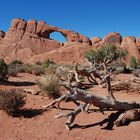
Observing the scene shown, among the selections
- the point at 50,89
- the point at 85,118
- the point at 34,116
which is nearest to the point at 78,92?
the point at 85,118

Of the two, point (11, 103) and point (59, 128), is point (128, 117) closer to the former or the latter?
point (59, 128)

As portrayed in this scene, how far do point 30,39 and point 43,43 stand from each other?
3.78m

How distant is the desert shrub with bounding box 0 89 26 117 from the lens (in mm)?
9250

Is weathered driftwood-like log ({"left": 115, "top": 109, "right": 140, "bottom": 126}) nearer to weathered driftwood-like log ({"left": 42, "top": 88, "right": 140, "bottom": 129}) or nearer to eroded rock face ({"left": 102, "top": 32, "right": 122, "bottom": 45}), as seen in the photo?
weathered driftwood-like log ({"left": 42, "top": 88, "right": 140, "bottom": 129})

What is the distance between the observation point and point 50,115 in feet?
30.7

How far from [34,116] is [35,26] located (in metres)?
71.8

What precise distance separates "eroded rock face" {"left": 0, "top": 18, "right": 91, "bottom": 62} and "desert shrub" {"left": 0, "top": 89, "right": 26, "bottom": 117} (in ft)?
197

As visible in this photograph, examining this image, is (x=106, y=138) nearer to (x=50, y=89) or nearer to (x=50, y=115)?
(x=50, y=115)

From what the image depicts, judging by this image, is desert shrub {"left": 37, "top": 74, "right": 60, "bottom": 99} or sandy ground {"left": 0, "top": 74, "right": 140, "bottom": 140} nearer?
sandy ground {"left": 0, "top": 74, "right": 140, "bottom": 140}

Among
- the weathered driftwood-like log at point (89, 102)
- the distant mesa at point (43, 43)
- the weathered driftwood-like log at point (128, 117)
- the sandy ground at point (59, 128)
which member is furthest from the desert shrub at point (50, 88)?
the distant mesa at point (43, 43)

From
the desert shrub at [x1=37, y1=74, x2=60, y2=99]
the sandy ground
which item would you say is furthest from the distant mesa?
the sandy ground

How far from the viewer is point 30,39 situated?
7606 cm

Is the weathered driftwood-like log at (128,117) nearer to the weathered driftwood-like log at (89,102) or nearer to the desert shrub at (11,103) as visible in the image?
the weathered driftwood-like log at (89,102)

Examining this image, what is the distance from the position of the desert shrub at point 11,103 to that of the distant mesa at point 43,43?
55.5 metres
